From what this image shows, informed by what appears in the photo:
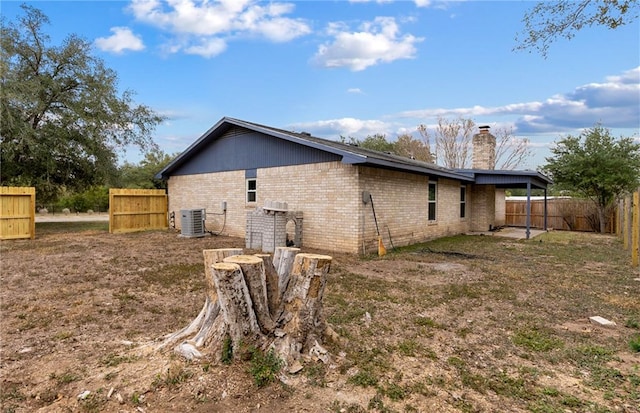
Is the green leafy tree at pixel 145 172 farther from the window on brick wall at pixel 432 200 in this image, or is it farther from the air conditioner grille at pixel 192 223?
the window on brick wall at pixel 432 200

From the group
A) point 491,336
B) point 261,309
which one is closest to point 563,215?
point 491,336

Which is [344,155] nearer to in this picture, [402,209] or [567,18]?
[402,209]

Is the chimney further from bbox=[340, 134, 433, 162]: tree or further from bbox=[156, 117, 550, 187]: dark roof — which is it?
bbox=[340, 134, 433, 162]: tree

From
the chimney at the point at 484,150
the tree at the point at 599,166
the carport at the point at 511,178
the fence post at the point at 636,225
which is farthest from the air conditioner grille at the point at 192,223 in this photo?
the tree at the point at 599,166

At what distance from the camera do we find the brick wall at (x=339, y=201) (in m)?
9.27

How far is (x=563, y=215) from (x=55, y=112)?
81.4 feet

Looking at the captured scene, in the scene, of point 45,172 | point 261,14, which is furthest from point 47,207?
point 261,14

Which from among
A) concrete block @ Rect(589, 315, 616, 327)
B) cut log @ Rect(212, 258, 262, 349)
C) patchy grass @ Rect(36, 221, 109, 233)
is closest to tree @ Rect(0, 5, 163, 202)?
patchy grass @ Rect(36, 221, 109, 233)

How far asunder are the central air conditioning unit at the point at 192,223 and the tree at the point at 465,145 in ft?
81.8

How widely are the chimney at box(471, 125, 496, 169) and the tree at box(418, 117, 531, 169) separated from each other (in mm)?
14876

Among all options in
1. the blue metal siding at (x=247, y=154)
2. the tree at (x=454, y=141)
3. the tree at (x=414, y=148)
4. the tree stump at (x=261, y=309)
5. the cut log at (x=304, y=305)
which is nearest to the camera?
the tree stump at (x=261, y=309)

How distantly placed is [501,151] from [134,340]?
1370 inches

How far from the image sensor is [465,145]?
103 feet

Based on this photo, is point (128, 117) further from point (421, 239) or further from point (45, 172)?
point (421, 239)
